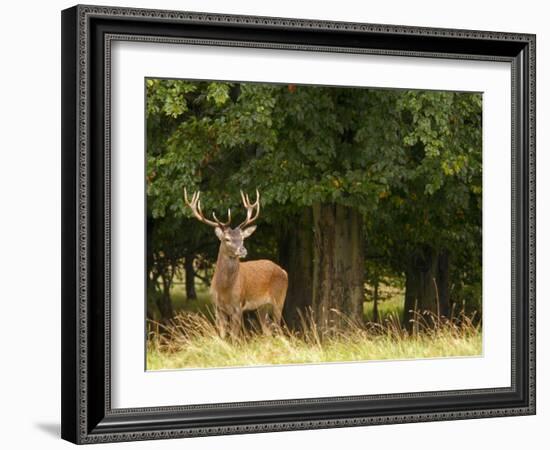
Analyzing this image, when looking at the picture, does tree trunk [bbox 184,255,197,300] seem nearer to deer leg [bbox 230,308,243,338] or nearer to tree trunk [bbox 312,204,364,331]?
deer leg [bbox 230,308,243,338]

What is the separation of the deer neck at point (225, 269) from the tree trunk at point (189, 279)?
0.23m

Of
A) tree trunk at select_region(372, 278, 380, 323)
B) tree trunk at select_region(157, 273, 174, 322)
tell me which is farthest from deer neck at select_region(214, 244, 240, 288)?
tree trunk at select_region(372, 278, 380, 323)

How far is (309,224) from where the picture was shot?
39.2ft

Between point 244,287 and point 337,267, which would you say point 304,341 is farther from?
point 337,267

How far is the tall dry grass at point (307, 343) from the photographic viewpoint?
1098 cm

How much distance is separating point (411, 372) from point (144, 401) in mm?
2258

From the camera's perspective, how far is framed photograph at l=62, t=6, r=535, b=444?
10.5 metres

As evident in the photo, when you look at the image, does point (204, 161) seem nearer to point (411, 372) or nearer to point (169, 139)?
point (169, 139)

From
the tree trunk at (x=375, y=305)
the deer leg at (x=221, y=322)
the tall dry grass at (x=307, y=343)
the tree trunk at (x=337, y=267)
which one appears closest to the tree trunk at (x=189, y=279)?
the tall dry grass at (x=307, y=343)

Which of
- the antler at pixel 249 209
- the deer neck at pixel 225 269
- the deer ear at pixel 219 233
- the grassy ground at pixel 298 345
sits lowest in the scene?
the grassy ground at pixel 298 345

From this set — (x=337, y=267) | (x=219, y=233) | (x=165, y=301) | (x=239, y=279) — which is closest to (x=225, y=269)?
(x=239, y=279)

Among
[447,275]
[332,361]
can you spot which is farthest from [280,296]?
[447,275]

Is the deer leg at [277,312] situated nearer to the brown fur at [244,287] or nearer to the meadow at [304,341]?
the brown fur at [244,287]

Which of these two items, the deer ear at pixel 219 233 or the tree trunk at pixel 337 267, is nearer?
the deer ear at pixel 219 233
